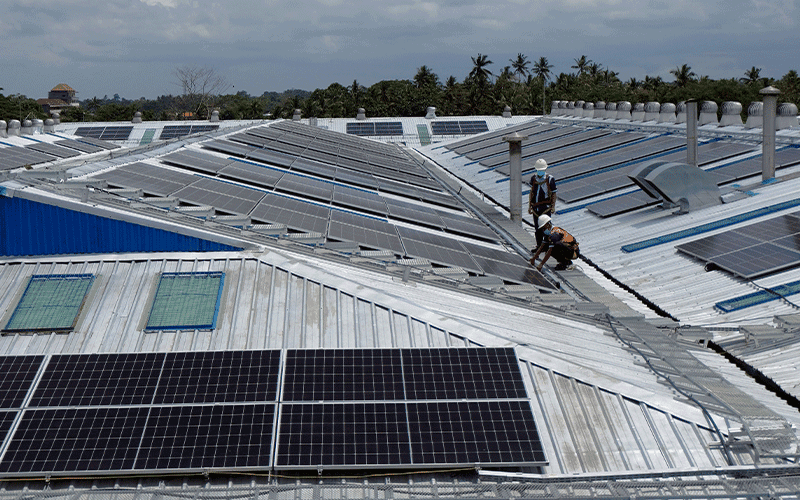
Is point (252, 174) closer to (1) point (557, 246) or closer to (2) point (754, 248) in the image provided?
(1) point (557, 246)

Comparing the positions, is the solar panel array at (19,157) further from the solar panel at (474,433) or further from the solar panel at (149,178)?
the solar panel at (474,433)

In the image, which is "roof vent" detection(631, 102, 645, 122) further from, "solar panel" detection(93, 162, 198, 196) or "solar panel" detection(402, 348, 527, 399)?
"solar panel" detection(402, 348, 527, 399)

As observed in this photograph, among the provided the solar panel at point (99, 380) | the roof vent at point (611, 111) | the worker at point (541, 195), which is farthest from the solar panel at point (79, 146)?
the solar panel at point (99, 380)

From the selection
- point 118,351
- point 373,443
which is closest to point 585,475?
point 373,443

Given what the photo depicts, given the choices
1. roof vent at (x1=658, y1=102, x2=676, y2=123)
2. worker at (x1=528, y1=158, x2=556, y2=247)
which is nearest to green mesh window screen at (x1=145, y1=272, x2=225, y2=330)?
worker at (x1=528, y1=158, x2=556, y2=247)

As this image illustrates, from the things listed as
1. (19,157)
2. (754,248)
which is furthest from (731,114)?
(19,157)

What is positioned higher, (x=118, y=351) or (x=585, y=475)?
(x=118, y=351)

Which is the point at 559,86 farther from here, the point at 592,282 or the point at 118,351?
the point at 118,351
